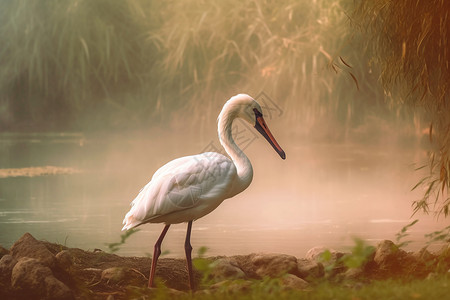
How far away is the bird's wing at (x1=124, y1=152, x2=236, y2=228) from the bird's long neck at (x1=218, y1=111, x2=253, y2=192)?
0.15m

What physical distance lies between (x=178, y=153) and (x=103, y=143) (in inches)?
103

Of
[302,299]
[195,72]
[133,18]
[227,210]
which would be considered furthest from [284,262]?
[133,18]

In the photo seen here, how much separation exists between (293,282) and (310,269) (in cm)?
55

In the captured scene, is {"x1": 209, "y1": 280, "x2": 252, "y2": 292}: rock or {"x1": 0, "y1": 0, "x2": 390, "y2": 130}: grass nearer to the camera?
{"x1": 209, "y1": 280, "x2": 252, "y2": 292}: rock

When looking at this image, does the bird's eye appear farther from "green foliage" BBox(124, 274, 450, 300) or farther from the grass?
the grass

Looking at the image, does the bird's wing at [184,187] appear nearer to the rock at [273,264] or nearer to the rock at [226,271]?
the rock at [226,271]

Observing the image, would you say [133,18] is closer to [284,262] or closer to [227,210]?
[227,210]

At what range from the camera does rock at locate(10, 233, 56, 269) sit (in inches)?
211

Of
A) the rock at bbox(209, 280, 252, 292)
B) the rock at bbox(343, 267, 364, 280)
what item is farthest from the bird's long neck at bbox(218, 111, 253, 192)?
the rock at bbox(343, 267, 364, 280)

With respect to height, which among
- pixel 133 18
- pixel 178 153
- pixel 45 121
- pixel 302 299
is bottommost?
pixel 302 299

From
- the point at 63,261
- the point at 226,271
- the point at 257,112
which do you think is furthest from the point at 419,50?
the point at 63,261

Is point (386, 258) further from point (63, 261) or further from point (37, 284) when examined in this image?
point (37, 284)

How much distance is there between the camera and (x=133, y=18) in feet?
55.3

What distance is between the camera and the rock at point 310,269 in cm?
595
